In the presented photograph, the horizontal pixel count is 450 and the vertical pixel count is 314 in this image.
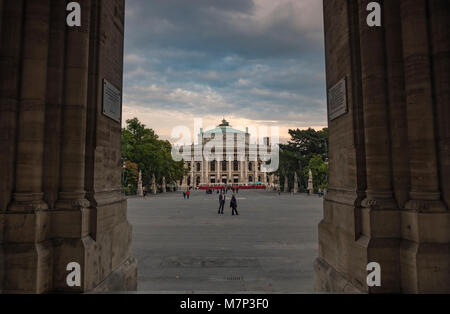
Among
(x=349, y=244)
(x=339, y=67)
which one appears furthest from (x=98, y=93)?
(x=349, y=244)

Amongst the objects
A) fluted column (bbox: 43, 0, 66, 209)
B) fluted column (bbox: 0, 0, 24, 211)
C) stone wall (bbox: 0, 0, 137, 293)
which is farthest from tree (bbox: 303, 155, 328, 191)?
fluted column (bbox: 0, 0, 24, 211)

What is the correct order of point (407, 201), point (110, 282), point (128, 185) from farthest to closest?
point (128, 185)
point (110, 282)
point (407, 201)

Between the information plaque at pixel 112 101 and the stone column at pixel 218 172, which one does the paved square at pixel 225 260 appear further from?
the stone column at pixel 218 172

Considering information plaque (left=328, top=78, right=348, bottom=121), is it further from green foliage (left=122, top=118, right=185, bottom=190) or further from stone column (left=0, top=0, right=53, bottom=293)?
green foliage (left=122, top=118, right=185, bottom=190)

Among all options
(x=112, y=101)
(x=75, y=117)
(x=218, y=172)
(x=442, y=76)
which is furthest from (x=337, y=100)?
(x=218, y=172)

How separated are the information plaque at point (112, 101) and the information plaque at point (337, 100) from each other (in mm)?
4131

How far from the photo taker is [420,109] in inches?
165

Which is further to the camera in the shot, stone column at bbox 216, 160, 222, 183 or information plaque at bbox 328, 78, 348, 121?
stone column at bbox 216, 160, 222, 183

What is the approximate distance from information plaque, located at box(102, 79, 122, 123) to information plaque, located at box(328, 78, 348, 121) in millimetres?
4131

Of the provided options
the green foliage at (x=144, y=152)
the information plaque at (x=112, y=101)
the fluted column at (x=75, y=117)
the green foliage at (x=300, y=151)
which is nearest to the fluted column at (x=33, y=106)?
the fluted column at (x=75, y=117)

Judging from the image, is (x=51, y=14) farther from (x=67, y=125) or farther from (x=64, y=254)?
(x=64, y=254)

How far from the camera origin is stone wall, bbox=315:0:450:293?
13.1 feet
